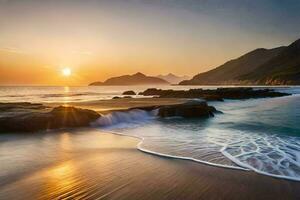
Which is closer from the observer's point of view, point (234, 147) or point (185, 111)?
point (234, 147)

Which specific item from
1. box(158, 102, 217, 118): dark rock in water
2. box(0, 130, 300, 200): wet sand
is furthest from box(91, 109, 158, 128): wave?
box(0, 130, 300, 200): wet sand

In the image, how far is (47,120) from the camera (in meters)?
15.5

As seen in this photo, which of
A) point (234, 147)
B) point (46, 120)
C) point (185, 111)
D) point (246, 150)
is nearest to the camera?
point (246, 150)

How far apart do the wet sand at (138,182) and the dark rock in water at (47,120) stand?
6709 mm

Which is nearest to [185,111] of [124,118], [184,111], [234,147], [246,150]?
[184,111]

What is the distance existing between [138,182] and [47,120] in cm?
1032

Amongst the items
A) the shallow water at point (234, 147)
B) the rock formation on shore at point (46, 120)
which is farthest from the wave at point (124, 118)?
the shallow water at point (234, 147)

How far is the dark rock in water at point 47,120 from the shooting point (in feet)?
47.5

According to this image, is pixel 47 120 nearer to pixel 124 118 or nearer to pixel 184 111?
pixel 124 118

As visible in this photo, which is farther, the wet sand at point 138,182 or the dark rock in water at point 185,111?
the dark rock in water at point 185,111

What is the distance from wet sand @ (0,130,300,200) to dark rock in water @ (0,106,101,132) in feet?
22.0

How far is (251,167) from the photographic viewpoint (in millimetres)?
8008

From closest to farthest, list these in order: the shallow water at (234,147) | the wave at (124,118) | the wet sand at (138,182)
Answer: the wet sand at (138,182) < the shallow water at (234,147) < the wave at (124,118)

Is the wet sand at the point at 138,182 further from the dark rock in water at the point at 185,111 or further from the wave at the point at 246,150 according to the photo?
the dark rock in water at the point at 185,111
